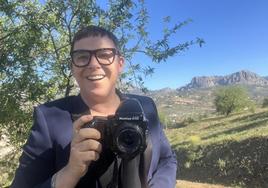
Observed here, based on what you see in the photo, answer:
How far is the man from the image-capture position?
2.53m

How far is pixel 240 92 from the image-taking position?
79500 mm

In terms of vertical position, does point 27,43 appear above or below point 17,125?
above

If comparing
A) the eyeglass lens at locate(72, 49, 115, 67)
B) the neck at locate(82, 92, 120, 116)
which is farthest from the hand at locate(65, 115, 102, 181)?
the eyeglass lens at locate(72, 49, 115, 67)

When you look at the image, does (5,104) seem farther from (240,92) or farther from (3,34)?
(240,92)

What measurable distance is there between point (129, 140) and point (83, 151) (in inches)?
10.2

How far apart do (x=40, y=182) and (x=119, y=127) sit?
0.65m

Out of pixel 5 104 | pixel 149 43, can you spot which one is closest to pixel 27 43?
pixel 5 104

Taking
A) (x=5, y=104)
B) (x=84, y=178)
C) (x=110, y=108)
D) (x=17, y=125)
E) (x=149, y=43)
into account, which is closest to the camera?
(x=84, y=178)

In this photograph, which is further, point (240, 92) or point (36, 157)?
point (240, 92)

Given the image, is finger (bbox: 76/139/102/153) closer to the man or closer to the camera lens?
the man

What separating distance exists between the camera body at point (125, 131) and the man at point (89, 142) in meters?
0.05

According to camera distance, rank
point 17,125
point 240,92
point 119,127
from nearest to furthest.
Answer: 1. point 119,127
2. point 17,125
3. point 240,92

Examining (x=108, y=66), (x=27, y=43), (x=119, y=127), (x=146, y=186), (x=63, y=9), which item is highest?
(x=63, y=9)

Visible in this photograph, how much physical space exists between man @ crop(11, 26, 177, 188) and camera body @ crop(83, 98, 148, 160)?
0.15 ft
